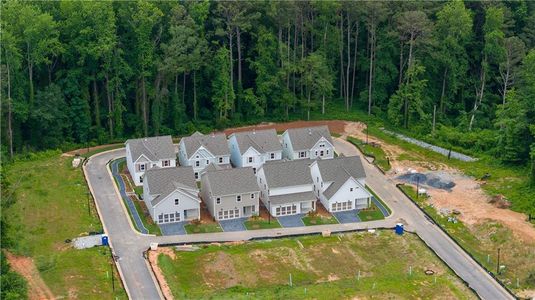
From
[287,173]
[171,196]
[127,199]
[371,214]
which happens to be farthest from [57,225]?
[371,214]

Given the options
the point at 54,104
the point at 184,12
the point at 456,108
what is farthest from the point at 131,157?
the point at 456,108

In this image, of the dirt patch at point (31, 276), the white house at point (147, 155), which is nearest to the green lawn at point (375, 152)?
the white house at point (147, 155)

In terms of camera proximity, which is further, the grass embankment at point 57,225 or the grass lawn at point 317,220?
the grass lawn at point 317,220

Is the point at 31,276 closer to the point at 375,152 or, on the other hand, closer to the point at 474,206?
the point at 474,206

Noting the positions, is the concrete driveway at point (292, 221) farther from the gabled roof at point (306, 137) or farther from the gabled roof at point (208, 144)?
the gabled roof at point (306, 137)

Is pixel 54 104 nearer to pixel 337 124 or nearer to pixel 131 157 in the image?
pixel 131 157

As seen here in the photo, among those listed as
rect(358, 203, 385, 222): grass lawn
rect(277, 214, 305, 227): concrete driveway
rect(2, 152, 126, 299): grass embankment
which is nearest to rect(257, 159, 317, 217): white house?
rect(277, 214, 305, 227): concrete driveway
